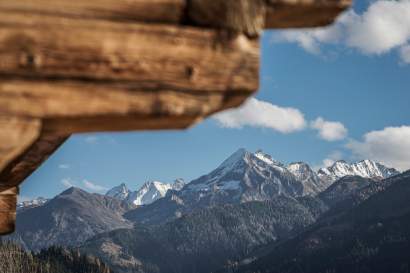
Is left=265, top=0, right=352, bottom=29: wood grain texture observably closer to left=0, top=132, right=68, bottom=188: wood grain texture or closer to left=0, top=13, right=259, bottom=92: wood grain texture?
left=0, top=13, right=259, bottom=92: wood grain texture

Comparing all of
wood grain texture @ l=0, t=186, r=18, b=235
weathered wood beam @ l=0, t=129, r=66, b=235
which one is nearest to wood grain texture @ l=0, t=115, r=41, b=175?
weathered wood beam @ l=0, t=129, r=66, b=235

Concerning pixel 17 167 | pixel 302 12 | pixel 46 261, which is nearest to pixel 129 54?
pixel 302 12

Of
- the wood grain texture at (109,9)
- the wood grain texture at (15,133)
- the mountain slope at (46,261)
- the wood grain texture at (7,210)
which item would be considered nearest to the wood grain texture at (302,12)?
the wood grain texture at (109,9)

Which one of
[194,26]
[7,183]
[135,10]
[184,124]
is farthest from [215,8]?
[7,183]

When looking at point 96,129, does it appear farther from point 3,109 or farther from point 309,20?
point 309,20

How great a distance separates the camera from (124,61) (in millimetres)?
2525

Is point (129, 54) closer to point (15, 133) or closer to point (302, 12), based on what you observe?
point (15, 133)

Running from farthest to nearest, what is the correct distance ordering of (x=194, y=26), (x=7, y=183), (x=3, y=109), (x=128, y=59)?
(x=7, y=183) < (x=194, y=26) < (x=128, y=59) < (x=3, y=109)

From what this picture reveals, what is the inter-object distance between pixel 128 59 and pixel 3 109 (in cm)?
55

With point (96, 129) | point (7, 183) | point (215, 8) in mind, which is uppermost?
point (215, 8)

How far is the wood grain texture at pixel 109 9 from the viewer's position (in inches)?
95.9

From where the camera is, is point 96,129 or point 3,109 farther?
point 96,129

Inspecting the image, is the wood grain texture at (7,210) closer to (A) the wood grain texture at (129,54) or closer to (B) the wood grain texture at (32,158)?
(B) the wood grain texture at (32,158)

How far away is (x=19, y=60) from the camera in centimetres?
239
